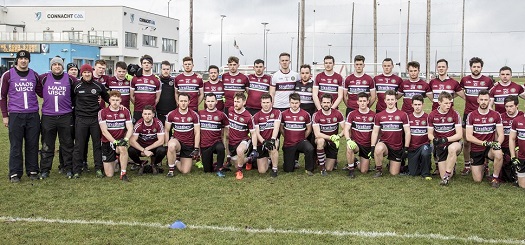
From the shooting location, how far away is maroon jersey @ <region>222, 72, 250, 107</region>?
9305 mm

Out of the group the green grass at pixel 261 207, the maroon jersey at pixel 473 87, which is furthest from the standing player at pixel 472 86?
the green grass at pixel 261 207

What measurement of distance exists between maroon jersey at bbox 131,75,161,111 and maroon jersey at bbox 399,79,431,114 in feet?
14.4

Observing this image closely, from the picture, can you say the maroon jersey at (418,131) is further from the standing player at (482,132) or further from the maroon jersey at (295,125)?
the maroon jersey at (295,125)

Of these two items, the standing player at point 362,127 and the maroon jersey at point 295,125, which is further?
the maroon jersey at point 295,125

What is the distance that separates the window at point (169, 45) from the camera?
62862mm

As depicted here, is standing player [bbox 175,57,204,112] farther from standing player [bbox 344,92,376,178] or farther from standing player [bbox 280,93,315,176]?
standing player [bbox 344,92,376,178]

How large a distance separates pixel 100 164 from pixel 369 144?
4355 mm

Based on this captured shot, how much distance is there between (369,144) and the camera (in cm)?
838

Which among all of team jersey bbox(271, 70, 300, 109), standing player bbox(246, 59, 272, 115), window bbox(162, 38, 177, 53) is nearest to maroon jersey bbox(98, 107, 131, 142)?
standing player bbox(246, 59, 272, 115)

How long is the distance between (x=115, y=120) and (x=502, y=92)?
6.30 metres

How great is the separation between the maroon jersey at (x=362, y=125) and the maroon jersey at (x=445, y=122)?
94 centimetres

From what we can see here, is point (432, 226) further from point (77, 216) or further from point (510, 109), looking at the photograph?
point (77, 216)

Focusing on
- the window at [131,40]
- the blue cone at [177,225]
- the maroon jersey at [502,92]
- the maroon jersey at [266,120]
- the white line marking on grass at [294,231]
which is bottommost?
the white line marking on grass at [294,231]

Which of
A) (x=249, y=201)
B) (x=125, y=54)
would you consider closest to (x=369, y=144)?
(x=249, y=201)
